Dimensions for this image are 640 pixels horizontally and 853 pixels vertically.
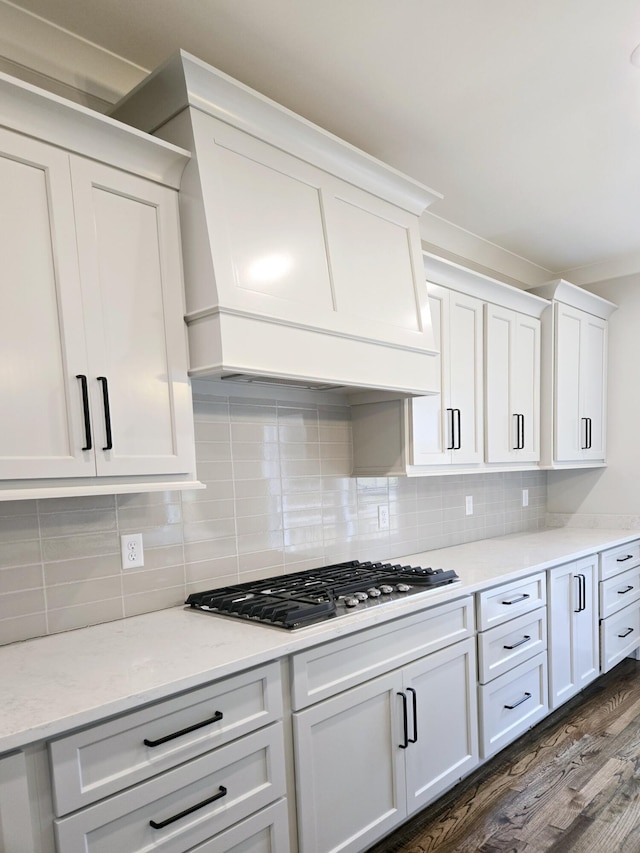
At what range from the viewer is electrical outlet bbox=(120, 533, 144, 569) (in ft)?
6.21

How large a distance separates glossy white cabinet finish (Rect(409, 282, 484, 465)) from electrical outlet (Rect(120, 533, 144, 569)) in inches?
48.9

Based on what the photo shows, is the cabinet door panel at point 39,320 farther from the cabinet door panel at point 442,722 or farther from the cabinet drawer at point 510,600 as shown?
the cabinet drawer at point 510,600

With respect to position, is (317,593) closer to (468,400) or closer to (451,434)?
(451,434)

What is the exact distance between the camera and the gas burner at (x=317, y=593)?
1.78 meters

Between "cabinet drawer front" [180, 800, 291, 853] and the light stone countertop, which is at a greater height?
the light stone countertop

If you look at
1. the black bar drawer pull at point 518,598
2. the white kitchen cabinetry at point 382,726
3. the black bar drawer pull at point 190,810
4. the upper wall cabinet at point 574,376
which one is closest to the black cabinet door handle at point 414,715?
the white kitchen cabinetry at point 382,726

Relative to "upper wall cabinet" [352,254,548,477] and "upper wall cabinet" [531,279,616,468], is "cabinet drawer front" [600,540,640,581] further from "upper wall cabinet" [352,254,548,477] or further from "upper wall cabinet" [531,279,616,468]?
"upper wall cabinet" [352,254,548,477]

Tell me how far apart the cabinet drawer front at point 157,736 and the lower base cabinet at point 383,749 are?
199mm

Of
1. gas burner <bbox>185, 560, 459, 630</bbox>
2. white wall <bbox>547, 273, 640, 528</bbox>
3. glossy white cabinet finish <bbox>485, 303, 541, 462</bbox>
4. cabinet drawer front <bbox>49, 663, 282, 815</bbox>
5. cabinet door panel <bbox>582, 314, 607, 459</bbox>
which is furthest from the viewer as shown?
white wall <bbox>547, 273, 640, 528</bbox>

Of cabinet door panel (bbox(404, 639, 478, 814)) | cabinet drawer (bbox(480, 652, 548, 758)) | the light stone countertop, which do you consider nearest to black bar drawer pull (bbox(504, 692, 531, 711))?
cabinet drawer (bbox(480, 652, 548, 758))

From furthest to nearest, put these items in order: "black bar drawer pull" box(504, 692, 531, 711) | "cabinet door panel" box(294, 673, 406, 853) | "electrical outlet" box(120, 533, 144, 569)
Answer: "black bar drawer pull" box(504, 692, 531, 711)
"electrical outlet" box(120, 533, 144, 569)
"cabinet door panel" box(294, 673, 406, 853)

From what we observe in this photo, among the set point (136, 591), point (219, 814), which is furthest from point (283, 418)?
point (219, 814)

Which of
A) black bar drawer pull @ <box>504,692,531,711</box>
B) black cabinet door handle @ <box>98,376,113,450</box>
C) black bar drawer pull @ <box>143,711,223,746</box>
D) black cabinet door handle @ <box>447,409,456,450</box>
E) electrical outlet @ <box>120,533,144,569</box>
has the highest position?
black cabinet door handle @ <box>98,376,113,450</box>

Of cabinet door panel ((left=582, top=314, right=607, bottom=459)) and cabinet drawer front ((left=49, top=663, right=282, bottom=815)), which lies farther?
cabinet door panel ((left=582, top=314, right=607, bottom=459))
